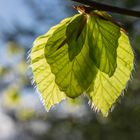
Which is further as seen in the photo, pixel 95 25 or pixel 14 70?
pixel 14 70

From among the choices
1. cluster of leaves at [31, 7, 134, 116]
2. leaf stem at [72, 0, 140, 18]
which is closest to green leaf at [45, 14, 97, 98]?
cluster of leaves at [31, 7, 134, 116]

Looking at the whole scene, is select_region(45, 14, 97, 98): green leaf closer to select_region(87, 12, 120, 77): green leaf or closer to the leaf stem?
select_region(87, 12, 120, 77): green leaf

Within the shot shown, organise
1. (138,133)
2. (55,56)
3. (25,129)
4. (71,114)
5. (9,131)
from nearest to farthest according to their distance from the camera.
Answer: (55,56), (71,114), (138,133), (25,129), (9,131)

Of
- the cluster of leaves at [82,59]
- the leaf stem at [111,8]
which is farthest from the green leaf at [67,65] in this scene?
the leaf stem at [111,8]

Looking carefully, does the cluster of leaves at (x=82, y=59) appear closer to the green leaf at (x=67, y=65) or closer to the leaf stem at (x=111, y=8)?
the green leaf at (x=67, y=65)

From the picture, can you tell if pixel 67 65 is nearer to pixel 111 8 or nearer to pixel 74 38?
pixel 74 38

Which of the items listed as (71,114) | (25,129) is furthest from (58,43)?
(25,129)

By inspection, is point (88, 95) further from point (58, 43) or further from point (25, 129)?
point (25, 129)

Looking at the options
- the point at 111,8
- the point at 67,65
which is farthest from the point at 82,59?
the point at 111,8
